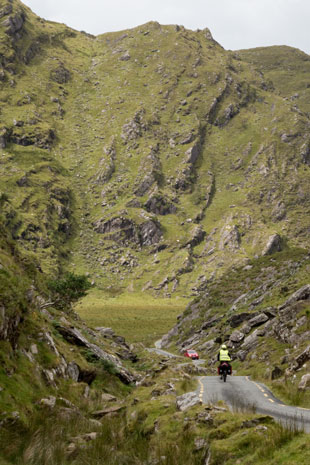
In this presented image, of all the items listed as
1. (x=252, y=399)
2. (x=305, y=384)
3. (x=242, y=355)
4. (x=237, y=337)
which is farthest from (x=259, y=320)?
(x=252, y=399)

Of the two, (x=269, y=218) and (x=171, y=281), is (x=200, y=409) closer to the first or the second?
(x=171, y=281)

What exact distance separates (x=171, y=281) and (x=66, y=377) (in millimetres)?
144118

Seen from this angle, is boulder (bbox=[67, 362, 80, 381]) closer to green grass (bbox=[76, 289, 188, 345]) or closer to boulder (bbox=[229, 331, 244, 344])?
boulder (bbox=[229, 331, 244, 344])

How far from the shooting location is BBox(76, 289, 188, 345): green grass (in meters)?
88.4

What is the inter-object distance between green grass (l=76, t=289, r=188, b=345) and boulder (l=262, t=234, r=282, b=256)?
44.9 metres

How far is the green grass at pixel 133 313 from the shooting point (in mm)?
88425

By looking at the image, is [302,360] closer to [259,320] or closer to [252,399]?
[252,399]

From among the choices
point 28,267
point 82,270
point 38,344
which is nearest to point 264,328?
point 28,267

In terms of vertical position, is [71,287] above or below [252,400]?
below

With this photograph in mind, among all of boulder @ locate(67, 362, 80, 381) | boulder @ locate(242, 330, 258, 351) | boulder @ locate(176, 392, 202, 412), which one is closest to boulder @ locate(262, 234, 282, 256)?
boulder @ locate(242, 330, 258, 351)

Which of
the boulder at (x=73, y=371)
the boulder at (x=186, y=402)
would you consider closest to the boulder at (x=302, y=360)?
the boulder at (x=186, y=402)

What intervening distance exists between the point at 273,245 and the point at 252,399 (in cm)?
15686

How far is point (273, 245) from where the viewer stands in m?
167

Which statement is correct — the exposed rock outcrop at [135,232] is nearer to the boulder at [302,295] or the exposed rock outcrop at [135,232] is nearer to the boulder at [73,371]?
the boulder at [302,295]
